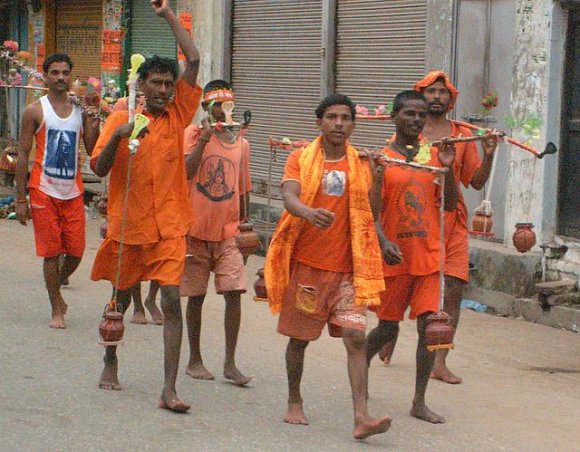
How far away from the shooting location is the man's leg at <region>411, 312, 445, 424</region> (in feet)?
23.3

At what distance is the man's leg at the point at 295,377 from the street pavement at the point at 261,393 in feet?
0.24

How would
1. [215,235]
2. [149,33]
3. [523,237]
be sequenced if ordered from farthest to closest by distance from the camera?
1. [149,33]
2. [523,237]
3. [215,235]

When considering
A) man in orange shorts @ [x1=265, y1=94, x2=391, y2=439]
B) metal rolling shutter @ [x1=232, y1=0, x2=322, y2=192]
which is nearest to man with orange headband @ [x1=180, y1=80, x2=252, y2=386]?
man in orange shorts @ [x1=265, y1=94, x2=391, y2=439]

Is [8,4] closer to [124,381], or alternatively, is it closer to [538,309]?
[538,309]

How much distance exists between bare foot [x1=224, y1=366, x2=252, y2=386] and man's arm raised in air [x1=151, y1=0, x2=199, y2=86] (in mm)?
1768

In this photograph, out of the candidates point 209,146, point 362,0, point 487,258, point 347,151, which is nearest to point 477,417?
point 347,151

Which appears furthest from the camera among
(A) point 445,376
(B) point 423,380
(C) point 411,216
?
(A) point 445,376

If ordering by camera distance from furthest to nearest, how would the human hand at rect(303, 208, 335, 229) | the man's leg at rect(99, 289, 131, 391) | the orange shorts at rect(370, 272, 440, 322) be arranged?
the man's leg at rect(99, 289, 131, 391)
the orange shorts at rect(370, 272, 440, 322)
the human hand at rect(303, 208, 335, 229)

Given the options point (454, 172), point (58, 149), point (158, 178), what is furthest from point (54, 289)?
point (454, 172)

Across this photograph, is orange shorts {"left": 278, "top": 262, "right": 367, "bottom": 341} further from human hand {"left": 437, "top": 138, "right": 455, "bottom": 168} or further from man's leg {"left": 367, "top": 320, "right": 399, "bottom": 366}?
human hand {"left": 437, "top": 138, "right": 455, "bottom": 168}

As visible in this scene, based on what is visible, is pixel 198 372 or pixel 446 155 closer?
pixel 446 155

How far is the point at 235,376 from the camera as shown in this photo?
784 cm

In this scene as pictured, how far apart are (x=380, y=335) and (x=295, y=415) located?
870 millimetres

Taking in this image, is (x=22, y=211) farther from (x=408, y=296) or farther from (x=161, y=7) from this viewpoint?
(x=408, y=296)
